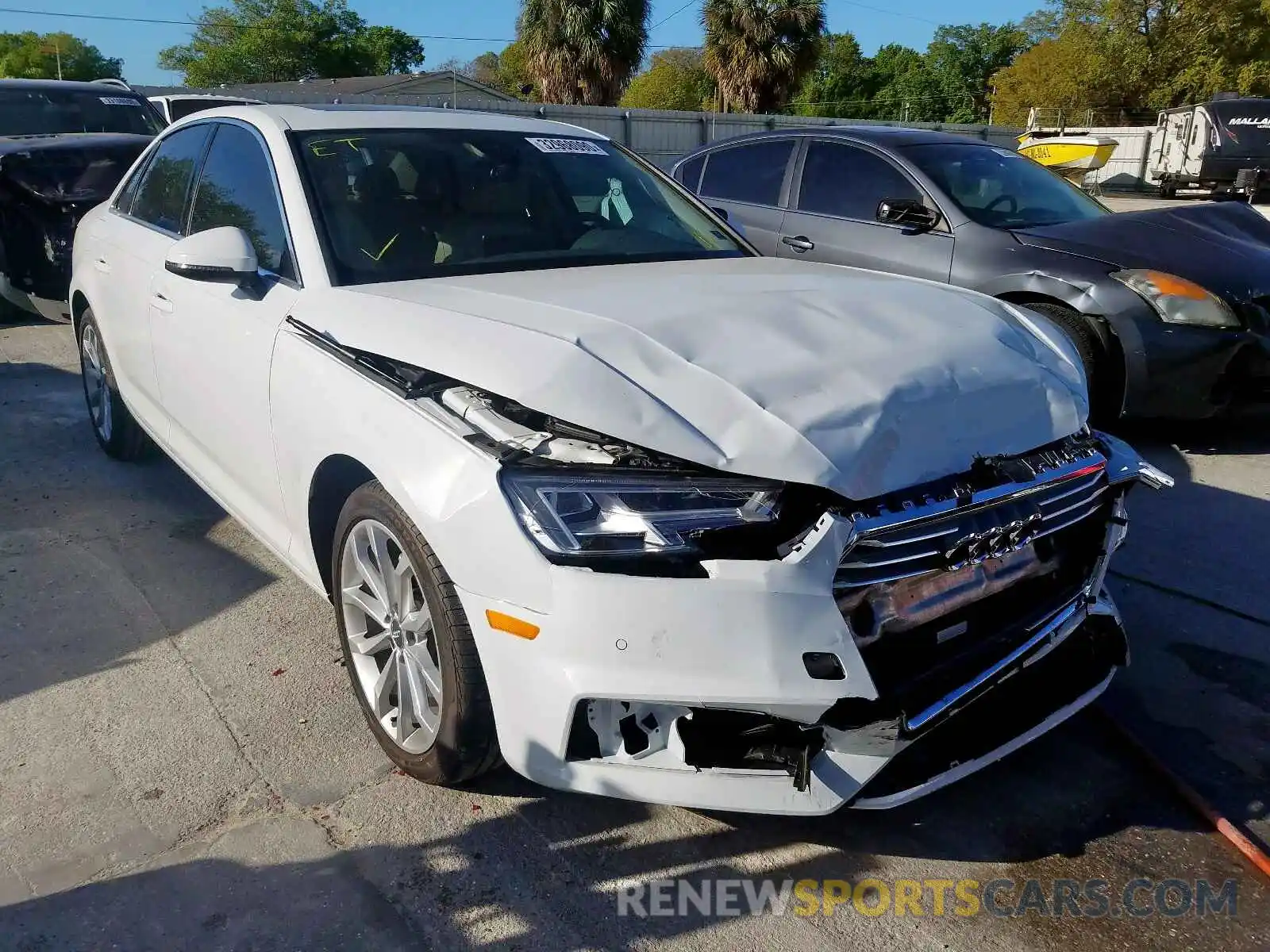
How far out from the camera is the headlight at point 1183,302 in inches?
200

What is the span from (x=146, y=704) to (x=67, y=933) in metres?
0.96

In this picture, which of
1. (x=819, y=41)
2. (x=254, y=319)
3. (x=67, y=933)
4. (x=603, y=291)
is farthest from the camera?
(x=819, y=41)

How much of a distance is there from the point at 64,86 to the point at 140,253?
743 cm

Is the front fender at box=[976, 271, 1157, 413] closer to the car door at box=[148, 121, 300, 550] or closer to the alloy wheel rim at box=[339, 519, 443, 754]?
the car door at box=[148, 121, 300, 550]

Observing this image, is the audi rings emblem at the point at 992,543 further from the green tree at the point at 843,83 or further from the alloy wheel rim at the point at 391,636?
the green tree at the point at 843,83

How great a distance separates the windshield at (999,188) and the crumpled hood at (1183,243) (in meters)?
0.19

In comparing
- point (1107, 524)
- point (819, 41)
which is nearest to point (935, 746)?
point (1107, 524)

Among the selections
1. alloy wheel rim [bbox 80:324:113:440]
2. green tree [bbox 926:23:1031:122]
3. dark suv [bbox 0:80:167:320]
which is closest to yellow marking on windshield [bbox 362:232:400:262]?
alloy wheel rim [bbox 80:324:113:440]

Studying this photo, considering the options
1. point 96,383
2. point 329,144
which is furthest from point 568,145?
point 96,383

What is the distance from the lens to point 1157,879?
238 centimetres

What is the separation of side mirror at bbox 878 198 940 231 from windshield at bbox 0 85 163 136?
747cm

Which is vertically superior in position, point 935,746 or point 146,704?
point 935,746

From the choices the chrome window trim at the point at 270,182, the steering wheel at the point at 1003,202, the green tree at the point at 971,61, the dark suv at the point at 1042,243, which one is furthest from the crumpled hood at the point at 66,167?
the green tree at the point at 971,61

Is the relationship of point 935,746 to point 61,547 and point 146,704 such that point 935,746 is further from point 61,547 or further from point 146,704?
point 61,547
